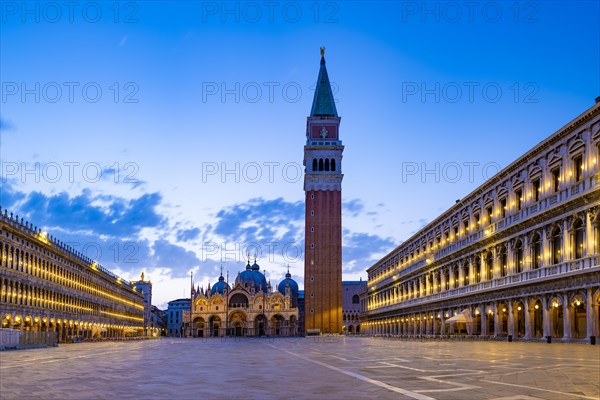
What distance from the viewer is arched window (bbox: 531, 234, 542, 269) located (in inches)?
1826

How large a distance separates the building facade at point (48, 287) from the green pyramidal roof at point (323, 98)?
54942mm

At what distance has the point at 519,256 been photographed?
1996 inches

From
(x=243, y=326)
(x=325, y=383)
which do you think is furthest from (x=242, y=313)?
(x=325, y=383)

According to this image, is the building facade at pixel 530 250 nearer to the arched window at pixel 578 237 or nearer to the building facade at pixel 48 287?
the arched window at pixel 578 237

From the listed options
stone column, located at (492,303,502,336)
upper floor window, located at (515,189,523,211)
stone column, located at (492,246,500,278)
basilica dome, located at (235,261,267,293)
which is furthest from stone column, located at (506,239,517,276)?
basilica dome, located at (235,261,267,293)

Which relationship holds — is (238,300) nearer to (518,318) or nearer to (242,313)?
(242,313)

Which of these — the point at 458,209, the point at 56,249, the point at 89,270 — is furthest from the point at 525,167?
the point at 89,270

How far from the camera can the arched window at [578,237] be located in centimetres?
4003

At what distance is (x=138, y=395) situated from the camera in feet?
39.5

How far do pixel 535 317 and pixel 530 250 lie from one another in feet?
15.9

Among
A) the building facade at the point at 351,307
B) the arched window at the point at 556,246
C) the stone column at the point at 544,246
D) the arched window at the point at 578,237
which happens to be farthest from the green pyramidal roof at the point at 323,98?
the arched window at the point at 578,237

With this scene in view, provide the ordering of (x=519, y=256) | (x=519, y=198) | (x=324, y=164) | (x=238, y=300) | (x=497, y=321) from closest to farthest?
(x=519, y=256) < (x=519, y=198) < (x=497, y=321) < (x=324, y=164) < (x=238, y=300)

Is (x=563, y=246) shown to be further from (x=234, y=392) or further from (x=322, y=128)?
(x=322, y=128)

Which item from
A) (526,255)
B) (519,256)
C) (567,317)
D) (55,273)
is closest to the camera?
(567,317)
